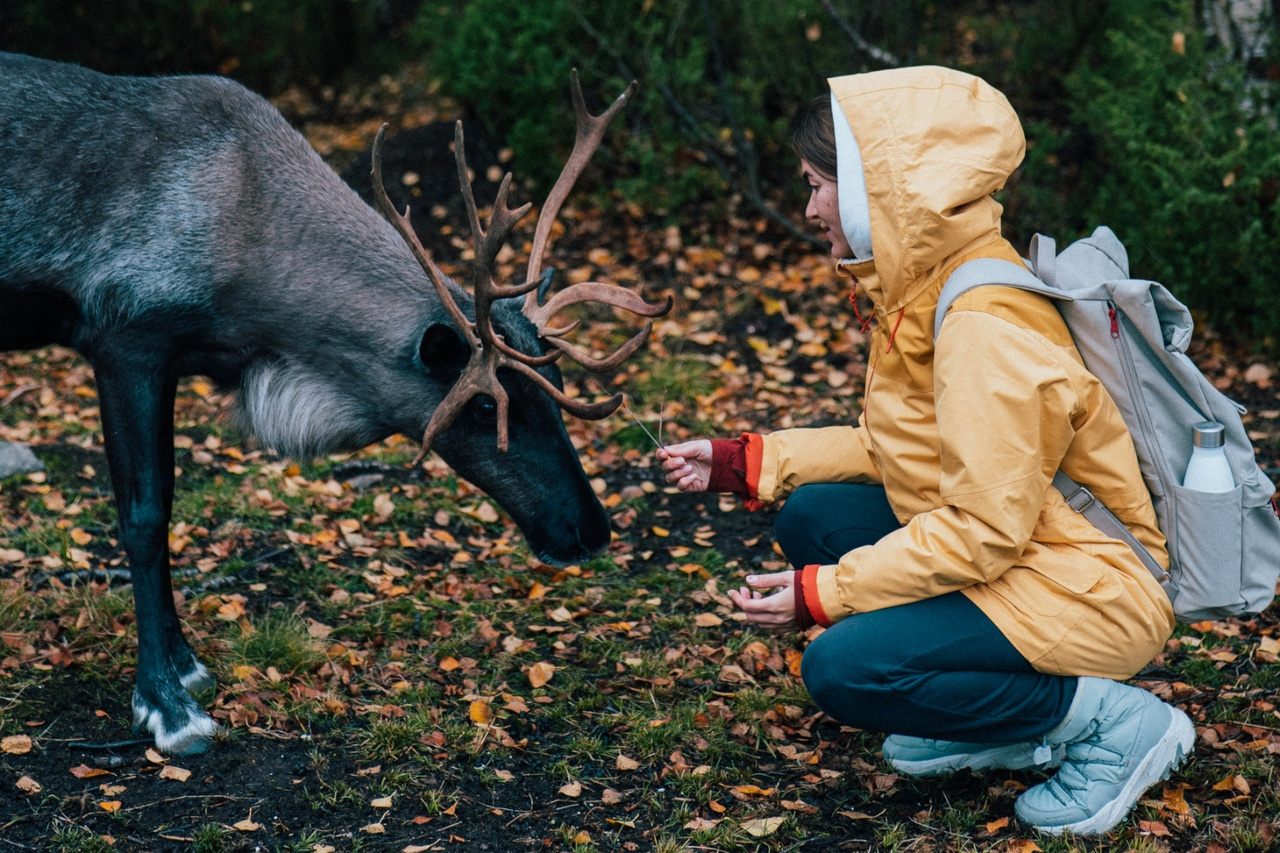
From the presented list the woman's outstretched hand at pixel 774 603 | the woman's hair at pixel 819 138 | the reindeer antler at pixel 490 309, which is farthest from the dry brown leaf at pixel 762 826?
the woman's hair at pixel 819 138

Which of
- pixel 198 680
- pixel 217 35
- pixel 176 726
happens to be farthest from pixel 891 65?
pixel 217 35

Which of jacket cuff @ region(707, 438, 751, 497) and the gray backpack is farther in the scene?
jacket cuff @ region(707, 438, 751, 497)

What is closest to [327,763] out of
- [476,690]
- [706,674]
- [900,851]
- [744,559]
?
[476,690]

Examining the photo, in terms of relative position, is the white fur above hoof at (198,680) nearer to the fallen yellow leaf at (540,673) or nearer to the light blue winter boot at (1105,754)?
the fallen yellow leaf at (540,673)

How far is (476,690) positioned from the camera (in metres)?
4.18

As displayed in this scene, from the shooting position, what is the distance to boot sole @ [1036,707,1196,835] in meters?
3.19

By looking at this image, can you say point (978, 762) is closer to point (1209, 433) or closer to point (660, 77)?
point (1209, 433)

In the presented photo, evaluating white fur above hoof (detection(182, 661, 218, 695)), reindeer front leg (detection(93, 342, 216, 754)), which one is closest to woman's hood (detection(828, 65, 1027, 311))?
reindeer front leg (detection(93, 342, 216, 754))

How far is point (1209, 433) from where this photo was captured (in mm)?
2916

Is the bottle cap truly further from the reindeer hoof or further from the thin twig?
the thin twig

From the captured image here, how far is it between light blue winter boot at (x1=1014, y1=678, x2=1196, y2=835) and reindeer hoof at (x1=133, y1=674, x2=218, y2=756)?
2.37 meters

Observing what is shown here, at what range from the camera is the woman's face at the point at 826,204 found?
10.0ft

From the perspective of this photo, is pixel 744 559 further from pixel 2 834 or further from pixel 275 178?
pixel 2 834

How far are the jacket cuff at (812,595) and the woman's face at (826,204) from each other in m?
0.81
